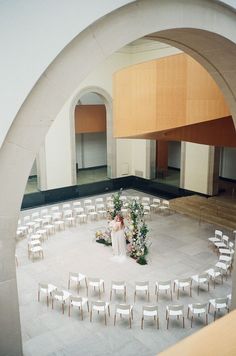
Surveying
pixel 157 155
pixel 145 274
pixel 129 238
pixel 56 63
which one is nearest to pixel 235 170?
pixel 157 155

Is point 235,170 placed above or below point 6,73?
below

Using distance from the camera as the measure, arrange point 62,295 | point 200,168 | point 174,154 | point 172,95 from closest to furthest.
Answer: point 62,295 < point 172,95 < point 200,168 < point 174,154

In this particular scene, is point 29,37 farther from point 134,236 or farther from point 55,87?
point 134,236

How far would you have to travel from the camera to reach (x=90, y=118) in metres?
24.2

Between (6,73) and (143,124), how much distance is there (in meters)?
8.30

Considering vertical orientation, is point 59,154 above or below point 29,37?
below

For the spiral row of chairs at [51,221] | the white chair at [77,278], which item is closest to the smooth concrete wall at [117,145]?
the spiral row of chairs at [51,221]

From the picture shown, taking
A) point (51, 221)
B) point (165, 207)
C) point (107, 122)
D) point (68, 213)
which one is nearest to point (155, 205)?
point (165, 207)

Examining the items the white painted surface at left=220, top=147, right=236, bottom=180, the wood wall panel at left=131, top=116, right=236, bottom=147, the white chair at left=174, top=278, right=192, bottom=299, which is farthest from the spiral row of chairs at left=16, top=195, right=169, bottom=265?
the white painted surface at left=220, top=147, right=236, bottom=180

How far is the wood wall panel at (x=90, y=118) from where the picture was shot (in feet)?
77.1

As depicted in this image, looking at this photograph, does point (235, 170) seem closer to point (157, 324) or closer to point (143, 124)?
point (143, 124)

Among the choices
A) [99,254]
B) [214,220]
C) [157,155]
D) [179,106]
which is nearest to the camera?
[179,106]

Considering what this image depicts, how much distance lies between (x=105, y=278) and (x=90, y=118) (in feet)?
46.9

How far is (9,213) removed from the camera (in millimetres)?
4238
